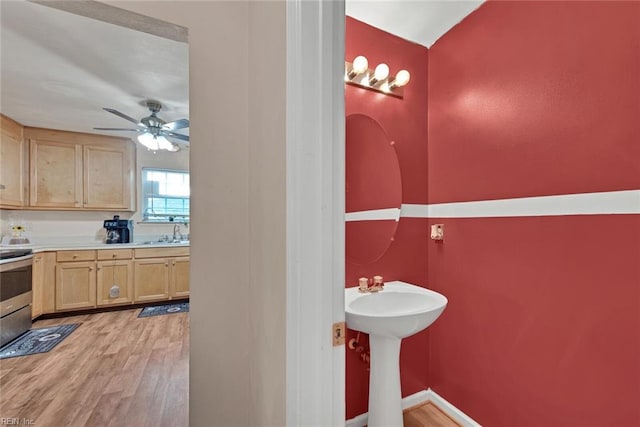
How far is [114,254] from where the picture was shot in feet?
11.9

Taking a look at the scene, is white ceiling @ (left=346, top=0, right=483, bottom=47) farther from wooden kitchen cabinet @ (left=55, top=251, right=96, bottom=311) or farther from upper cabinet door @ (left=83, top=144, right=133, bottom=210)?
wooden kitchen cabinet @ (left=55, top=251, right=96, bottom=311)

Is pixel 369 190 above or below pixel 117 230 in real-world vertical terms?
above

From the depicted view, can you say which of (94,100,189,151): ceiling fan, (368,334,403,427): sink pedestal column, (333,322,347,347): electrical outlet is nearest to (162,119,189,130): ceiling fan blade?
(94,100,189,151): ceiling fan

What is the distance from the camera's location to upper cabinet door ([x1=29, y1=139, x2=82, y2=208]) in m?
3.45

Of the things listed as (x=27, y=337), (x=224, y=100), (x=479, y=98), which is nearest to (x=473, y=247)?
(x=479, y=98)

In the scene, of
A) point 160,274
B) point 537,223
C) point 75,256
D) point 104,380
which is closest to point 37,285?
point 75,256

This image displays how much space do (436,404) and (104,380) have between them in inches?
96.7

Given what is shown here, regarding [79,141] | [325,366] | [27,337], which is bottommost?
[27,337]

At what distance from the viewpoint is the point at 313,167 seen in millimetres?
651

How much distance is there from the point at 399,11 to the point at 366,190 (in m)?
1.05

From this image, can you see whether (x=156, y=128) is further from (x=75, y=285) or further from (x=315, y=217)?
(x=315, y=217)

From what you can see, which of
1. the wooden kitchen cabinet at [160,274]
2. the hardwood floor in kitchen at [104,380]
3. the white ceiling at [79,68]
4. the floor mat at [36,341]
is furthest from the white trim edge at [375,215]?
the wooden kitchen cabinet at [160,274]

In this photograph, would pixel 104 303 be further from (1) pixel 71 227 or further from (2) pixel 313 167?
(2) pixel 313 167

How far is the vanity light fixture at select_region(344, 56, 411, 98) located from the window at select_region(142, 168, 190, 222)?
12.6 ft
